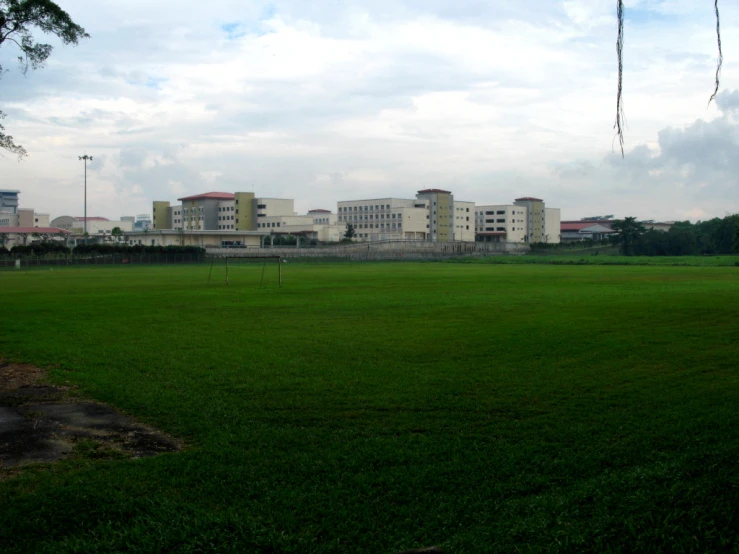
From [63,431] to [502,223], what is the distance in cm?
16252

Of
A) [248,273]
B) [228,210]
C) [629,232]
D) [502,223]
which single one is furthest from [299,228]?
[248,273]

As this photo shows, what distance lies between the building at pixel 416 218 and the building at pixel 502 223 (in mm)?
5957

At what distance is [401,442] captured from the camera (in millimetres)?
8203

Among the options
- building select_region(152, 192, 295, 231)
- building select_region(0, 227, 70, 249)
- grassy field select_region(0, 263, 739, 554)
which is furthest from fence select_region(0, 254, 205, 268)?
grassy field select_region(0, 263, 739, 554)

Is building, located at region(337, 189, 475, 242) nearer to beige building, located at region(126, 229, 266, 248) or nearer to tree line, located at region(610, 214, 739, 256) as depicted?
beige building, located at region(126, 229, 266, 248)

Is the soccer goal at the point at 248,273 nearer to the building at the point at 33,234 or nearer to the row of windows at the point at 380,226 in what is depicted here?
the building at the point at 33,234

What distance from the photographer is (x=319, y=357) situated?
14.7m

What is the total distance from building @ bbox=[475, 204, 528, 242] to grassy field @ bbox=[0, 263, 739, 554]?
149196 millimetres

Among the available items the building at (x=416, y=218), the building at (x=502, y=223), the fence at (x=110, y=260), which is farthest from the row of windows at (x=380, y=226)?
the fence at (x=110, y=260)

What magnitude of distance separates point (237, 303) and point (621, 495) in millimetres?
24148

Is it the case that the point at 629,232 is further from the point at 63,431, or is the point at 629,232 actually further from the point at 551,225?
the point at 63,431

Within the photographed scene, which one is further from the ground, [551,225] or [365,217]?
[365,217]

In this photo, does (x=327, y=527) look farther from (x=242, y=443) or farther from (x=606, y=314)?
(x=606, y=314)

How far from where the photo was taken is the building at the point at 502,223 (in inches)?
6540
